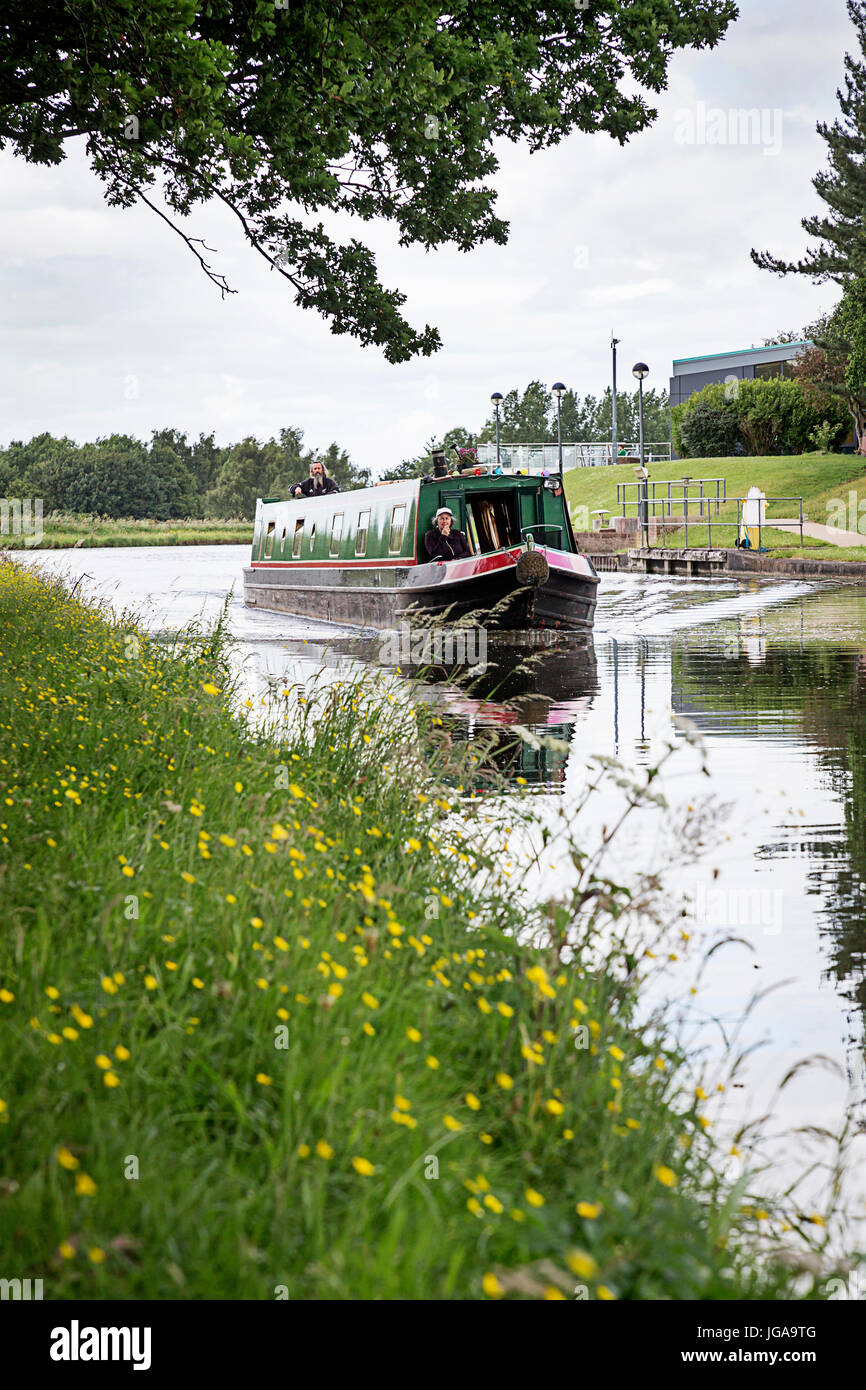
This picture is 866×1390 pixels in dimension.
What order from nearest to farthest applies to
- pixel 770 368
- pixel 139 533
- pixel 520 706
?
pixel 520 706 < pixel 770 368 < pixel 139 533

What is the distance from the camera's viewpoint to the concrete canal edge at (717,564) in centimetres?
3073

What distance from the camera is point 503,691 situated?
1450 cm

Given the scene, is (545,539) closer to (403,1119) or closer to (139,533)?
(403,1119)

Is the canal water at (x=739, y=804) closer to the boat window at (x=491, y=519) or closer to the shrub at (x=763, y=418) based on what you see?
the boat window at (x=491, y=519)

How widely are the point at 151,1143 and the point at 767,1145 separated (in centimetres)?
189

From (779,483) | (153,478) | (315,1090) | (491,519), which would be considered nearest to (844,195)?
(779,483)

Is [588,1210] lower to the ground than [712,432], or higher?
lower

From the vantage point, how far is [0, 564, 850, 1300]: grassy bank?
7.80 feet

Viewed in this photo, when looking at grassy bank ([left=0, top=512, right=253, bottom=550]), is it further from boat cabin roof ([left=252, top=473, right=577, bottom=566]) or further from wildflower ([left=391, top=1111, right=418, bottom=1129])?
wildflower ([left=391, top=1111, right=418, bottom=1129])

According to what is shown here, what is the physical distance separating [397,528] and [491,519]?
4.90 feet

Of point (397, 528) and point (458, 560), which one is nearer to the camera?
point (458, 560)

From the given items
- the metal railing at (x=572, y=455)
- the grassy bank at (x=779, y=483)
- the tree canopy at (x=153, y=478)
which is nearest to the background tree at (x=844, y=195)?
the grassy bank at (x=779, y=483)

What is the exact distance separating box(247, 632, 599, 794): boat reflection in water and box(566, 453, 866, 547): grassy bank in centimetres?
1732

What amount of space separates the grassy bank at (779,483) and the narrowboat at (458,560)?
14.6 metres
